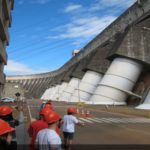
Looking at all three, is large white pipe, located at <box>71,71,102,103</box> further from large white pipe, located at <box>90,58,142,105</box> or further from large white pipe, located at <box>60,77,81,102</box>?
large white pipe, located at <box>60,77,81,102</box>

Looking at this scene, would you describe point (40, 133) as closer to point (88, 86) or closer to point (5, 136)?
point (5, 136)

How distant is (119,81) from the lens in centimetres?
5991

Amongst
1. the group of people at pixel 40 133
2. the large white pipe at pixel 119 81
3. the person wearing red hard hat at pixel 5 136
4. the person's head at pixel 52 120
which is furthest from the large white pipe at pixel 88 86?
the person wearing red hard hat at pixel 5 136

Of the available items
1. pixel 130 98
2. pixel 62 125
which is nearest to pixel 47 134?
pixel 62 125

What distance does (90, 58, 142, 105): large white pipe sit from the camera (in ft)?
194

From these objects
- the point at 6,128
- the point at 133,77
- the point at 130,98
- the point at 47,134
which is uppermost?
the point at 6,128

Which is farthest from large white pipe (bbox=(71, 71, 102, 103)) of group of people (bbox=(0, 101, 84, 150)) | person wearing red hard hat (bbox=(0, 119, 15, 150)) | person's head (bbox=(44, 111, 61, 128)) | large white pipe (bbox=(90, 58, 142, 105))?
person wearing red hard hat (bbox=(0, 119, 15, 150))

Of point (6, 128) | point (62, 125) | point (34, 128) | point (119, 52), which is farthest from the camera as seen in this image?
point (119, 52)

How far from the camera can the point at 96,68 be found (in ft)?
257

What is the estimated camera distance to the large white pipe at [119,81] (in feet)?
194

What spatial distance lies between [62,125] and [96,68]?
2681 inches

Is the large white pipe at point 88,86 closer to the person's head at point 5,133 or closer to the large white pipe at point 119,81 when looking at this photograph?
the large white pipe at point 119,81

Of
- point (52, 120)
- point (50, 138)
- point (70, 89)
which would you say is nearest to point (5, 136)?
point (50, 138)

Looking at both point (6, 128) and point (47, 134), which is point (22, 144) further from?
point (6, 128)
